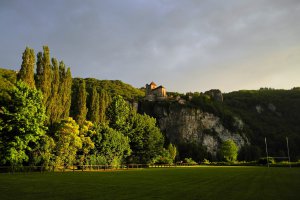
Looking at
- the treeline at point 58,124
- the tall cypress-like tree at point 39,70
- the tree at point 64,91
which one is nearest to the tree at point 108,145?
the treeline at point 58,124

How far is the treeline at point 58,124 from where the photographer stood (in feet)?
139

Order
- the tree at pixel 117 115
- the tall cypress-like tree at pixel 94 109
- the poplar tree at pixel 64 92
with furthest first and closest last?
the tree at pixel 117 115
the tall cypress-like tree at pixel 94 109
the poplar tree at pixel 64 92

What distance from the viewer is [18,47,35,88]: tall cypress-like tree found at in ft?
158

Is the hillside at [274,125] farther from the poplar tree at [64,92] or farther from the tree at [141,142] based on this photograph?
the poplar tree at [64,92]

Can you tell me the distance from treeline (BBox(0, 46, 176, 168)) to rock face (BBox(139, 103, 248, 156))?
2848 inches

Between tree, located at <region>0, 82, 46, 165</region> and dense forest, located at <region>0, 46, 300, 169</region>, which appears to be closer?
tree, located at <region>0, 82, 46, 165</region>

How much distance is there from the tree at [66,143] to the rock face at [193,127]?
102 metres

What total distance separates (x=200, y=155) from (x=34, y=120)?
103 meters

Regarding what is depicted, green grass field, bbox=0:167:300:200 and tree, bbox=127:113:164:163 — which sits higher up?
tree, bbox=127:113:164:163

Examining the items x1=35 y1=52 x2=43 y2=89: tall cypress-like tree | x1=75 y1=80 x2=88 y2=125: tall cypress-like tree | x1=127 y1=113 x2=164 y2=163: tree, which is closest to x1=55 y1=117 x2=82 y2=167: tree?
x1=35 y1=52 x2=43 y2=89: tall cypress-like tree

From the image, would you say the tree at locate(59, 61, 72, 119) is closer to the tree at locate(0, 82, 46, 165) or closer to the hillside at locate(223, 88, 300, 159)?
the tree at locate(0, 82, 46, 165)

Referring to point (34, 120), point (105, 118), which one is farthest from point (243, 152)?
point (34, 120)

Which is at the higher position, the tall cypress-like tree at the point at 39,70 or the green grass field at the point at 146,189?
the tall cypress-like tree at the point at 39,70

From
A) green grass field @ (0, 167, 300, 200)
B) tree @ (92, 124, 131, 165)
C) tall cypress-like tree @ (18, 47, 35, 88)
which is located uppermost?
tall cypress-like tree @ (18, 47, 35, 88)
